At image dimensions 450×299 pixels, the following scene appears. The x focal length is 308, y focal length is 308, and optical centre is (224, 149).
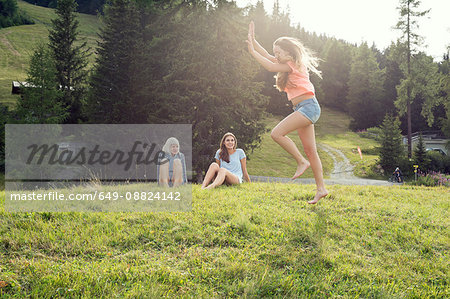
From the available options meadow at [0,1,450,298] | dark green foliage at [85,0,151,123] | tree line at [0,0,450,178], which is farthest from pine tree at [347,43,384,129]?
meadow at [0,1,450,298]

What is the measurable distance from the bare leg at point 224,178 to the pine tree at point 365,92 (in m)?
59.2

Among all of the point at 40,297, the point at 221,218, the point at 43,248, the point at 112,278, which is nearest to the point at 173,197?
the point at 221,218

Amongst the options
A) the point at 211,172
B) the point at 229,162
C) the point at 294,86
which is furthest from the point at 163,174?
the point at 294,86

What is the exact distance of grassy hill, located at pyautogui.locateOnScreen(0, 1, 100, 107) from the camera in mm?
45025

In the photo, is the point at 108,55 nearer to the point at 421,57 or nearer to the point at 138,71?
the point at 138,71

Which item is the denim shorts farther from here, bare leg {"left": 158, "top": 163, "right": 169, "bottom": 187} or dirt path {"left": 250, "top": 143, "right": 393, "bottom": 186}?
dirt path {"left": 250, "top": 143, "right": 393, "bottom": 186}

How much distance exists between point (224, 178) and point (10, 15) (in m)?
97.6

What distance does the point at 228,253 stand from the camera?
11.5 feet

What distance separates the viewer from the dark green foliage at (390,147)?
95.5 ft

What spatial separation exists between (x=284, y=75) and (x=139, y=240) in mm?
3042

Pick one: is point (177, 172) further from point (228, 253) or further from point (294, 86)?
point (228, 253)

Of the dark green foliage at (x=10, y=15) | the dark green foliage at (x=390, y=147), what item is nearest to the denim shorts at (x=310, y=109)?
the dark green foliage at (x=390, y=147)

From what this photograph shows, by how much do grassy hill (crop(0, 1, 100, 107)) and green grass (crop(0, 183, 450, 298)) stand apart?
3756 cm

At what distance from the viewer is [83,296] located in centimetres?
260
